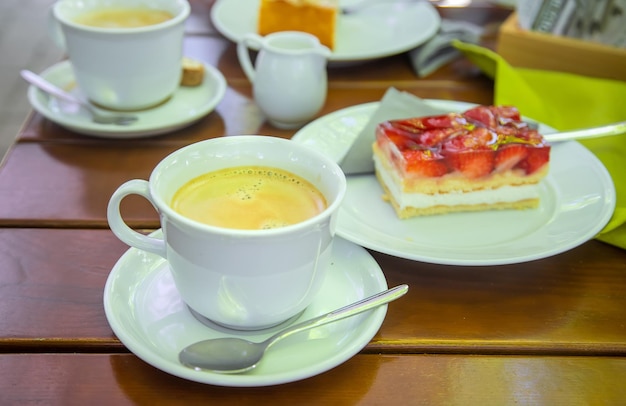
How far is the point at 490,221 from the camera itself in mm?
943

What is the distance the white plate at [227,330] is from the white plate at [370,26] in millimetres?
694

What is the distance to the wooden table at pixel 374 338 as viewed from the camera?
656 millimetres

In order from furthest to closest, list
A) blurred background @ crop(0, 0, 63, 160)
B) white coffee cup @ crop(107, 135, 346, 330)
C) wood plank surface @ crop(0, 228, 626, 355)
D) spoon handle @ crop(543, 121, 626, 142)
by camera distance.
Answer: blurred background @ crop(0, 0, 63, 160)
spoon handle @ crop(543, 121, 626, 142)
wood plank surface @ crop(0, 228, 626, 355)
white coffee cup @ crop(107, 135, 346, 330)

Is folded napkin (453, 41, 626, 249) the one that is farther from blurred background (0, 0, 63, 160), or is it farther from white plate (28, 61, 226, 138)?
blurred background (0, 0, 63, 160)

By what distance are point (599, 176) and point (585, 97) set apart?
336mm

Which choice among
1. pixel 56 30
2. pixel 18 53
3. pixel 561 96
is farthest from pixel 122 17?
pixel 18 53

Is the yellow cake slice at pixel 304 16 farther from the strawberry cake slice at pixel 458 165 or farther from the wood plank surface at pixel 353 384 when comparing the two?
the wood plank surface at pixel 353 384

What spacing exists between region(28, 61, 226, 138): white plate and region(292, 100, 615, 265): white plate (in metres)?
0.23

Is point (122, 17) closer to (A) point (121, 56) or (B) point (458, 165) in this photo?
(A) point (121, 56)

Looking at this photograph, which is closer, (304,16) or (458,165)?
(458,165)

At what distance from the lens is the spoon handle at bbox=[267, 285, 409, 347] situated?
673 millimetres

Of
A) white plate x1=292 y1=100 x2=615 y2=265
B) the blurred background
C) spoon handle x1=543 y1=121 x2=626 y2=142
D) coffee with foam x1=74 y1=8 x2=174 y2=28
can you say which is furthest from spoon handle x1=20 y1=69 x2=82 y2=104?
the blurred background

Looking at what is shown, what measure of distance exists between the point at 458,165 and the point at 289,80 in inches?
13.5

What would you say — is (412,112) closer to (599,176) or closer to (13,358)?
(599,176)
